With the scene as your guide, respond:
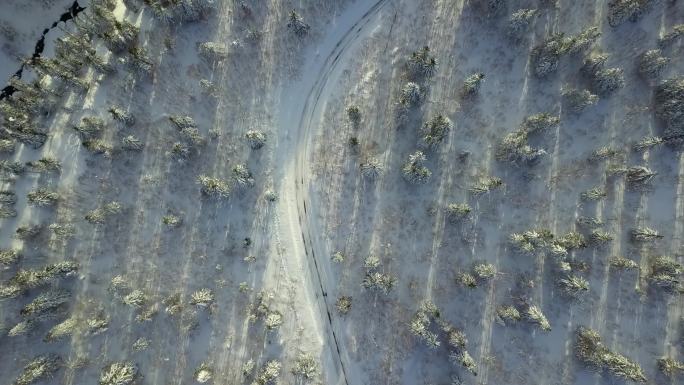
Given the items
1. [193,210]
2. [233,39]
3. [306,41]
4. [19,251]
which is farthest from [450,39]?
[19,251]

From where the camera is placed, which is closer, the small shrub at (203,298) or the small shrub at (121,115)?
the small shrub at (203,298)

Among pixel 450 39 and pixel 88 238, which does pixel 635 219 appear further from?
pixel 88 238

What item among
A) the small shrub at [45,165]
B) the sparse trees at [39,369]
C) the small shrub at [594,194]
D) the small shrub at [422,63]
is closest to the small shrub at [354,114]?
the small shrub at [422,63]

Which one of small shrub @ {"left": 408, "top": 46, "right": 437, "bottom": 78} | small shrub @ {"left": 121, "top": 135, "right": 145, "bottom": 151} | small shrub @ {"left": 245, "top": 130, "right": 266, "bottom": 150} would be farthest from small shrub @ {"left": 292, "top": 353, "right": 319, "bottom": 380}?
small shrub @ {"left": 408, "top": 46, "right": 437, "bottom": 78}

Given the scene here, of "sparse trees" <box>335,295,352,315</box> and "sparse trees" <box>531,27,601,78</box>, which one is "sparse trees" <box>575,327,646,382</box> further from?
"sparse trees" <box>531,27,601,78</box>

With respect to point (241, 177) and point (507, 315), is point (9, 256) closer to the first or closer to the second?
point (241, 177)

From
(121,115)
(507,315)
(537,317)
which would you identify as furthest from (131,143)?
(537,317)

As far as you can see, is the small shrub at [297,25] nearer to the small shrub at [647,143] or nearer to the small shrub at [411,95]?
the small shrub at [411,95]
